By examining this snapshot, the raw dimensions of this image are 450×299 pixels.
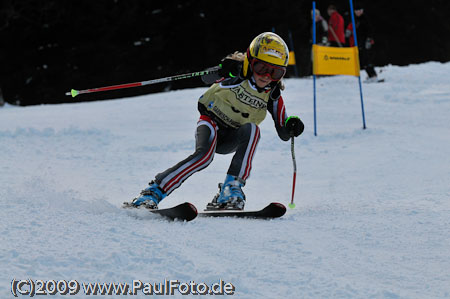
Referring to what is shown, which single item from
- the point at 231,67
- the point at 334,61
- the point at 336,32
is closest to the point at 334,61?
the point at 334,61

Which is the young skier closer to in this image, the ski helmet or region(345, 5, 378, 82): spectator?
the ski helmet

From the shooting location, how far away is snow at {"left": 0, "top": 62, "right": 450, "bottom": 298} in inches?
95.8

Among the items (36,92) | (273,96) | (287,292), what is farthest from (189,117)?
(36,92)

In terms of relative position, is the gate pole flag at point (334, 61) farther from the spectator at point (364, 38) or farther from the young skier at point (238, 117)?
the spectator at point (364, 38)

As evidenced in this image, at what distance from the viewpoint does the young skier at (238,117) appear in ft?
13.3

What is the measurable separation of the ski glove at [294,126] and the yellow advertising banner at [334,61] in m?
4.24

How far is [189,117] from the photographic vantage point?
1034 cm

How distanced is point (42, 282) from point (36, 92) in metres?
18.5

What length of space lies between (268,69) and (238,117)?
1.40 ft

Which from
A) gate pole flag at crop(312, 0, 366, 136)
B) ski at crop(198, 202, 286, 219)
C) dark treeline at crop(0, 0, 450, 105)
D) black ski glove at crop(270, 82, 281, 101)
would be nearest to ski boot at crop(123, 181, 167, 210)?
ski at crop(198, 202, 286, 219)

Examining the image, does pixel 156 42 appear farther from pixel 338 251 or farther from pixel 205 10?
pixel 338 251

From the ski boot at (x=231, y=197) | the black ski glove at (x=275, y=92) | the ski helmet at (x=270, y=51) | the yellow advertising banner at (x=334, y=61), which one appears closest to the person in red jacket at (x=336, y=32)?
the yellow advertising banner at (x=334, y=61)

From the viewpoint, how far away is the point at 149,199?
3.86m

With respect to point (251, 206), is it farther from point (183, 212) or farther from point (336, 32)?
point (336, 32)
